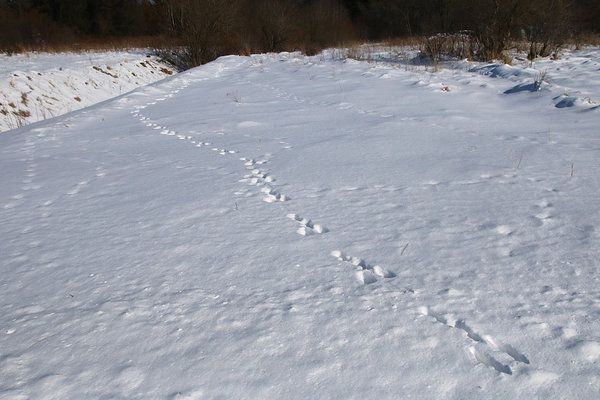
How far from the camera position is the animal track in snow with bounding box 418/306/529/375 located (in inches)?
→ 50.6

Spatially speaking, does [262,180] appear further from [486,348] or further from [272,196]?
[486,348]

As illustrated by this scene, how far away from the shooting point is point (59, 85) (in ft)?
30.5

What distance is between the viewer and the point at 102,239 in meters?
2.33

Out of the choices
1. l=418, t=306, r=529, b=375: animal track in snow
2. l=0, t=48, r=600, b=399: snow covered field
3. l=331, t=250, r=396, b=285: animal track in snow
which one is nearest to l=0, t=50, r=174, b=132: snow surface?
l=0, t=48, r=600, b=399: snow covered field

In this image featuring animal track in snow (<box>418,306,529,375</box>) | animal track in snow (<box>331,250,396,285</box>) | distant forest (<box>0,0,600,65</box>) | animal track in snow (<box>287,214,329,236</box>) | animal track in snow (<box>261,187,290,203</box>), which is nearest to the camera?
animal track in snow (<box>418,306,529,375</box>)

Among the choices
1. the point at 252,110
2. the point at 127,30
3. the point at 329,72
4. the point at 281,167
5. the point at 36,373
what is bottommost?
the point at 36,373

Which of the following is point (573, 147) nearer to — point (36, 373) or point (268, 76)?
point (36, 373)

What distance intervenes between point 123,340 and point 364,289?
3.05ft

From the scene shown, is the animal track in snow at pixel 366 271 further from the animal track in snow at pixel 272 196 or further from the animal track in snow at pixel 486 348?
the animal track in snow at pixel 272 196

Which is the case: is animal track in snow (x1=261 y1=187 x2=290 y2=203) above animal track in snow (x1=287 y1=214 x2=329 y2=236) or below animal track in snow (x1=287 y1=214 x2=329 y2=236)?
above

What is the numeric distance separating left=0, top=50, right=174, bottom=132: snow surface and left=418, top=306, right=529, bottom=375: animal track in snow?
7932 millimetres

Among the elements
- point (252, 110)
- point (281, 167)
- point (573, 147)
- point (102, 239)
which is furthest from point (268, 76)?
point (102, 239)

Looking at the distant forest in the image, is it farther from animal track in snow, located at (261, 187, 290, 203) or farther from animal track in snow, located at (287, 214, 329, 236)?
animal track in snow, located at (287, 214, 329, 236)

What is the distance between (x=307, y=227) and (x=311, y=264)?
438 millimetres
